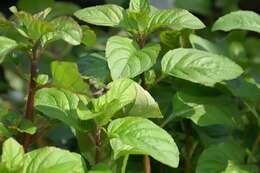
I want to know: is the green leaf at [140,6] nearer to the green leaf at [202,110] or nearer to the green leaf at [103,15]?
the green leaf at [103,15]

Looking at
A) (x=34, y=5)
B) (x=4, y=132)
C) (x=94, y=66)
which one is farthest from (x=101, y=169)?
(x=34, y=5)

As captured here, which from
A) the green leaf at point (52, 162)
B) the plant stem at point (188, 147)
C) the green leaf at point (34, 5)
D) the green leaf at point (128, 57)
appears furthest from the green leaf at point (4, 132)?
the green leaf at point (34, 5)

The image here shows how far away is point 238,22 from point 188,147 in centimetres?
31

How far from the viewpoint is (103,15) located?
1.25 meters

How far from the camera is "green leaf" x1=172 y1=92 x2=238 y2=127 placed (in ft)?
4.17

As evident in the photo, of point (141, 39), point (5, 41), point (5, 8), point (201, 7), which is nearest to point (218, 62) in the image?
point (141, 39)

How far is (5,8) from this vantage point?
2254 mm

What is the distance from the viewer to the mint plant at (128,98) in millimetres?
1026

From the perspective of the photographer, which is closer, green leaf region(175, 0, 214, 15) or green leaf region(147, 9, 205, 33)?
green leaf region(147, 9, 205, 33)

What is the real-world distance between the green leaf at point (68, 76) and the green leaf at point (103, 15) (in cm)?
10

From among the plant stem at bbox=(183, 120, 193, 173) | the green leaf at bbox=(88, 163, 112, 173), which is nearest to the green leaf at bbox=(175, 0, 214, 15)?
the plant stem at bbox=(183, 120, 193, 173)

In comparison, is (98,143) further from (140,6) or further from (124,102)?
(140,6)

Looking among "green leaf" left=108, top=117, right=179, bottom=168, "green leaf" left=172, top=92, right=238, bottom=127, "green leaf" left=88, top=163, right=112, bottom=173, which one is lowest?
"green leaf" left=172, top=92, right=238, bottom=127

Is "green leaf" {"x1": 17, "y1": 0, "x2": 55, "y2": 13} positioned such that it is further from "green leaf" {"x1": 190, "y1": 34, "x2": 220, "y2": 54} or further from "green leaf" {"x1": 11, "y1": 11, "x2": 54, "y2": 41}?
"green leaf" {"x1": 11, "y1": 11, "x2": 54, "y2": 41}
